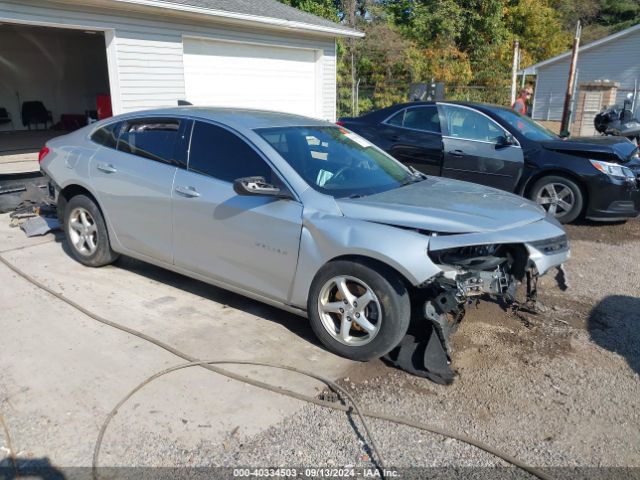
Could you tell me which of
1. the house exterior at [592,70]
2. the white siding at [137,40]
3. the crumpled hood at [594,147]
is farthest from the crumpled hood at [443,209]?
the house exterior at [592,70]

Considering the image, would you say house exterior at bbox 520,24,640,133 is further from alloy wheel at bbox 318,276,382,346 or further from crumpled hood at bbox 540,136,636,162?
alloy wheel at bbox 318,276,382,346

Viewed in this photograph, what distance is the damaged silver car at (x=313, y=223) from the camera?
3574 mm

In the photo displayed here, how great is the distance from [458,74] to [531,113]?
28.8ft

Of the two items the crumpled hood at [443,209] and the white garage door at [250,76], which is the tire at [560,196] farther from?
the white garage door at [250,76]

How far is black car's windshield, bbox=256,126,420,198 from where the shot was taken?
4148 mm

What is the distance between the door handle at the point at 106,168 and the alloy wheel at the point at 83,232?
1.58 ft

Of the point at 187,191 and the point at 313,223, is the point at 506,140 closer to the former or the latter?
the point at 313,223

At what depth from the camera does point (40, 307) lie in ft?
15.1

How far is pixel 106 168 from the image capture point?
16.6ft

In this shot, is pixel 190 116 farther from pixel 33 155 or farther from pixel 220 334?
pixel 33 155

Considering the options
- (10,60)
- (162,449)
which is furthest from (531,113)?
(162,449)

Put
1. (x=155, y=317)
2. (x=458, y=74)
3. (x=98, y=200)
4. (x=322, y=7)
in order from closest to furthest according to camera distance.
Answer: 1. (x=155, y=317)
2. (x=98, y=200)
3. (x=322, y=7)
4. (x=458, y=74)

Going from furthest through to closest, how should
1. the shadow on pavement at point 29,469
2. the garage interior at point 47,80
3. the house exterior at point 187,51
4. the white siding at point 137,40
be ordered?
the garage interior at point 47,80 < the house exterior at point 187,51 < the white siding at point 137,40 < the shadow on pavement at point 29,469

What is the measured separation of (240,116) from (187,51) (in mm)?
7624
